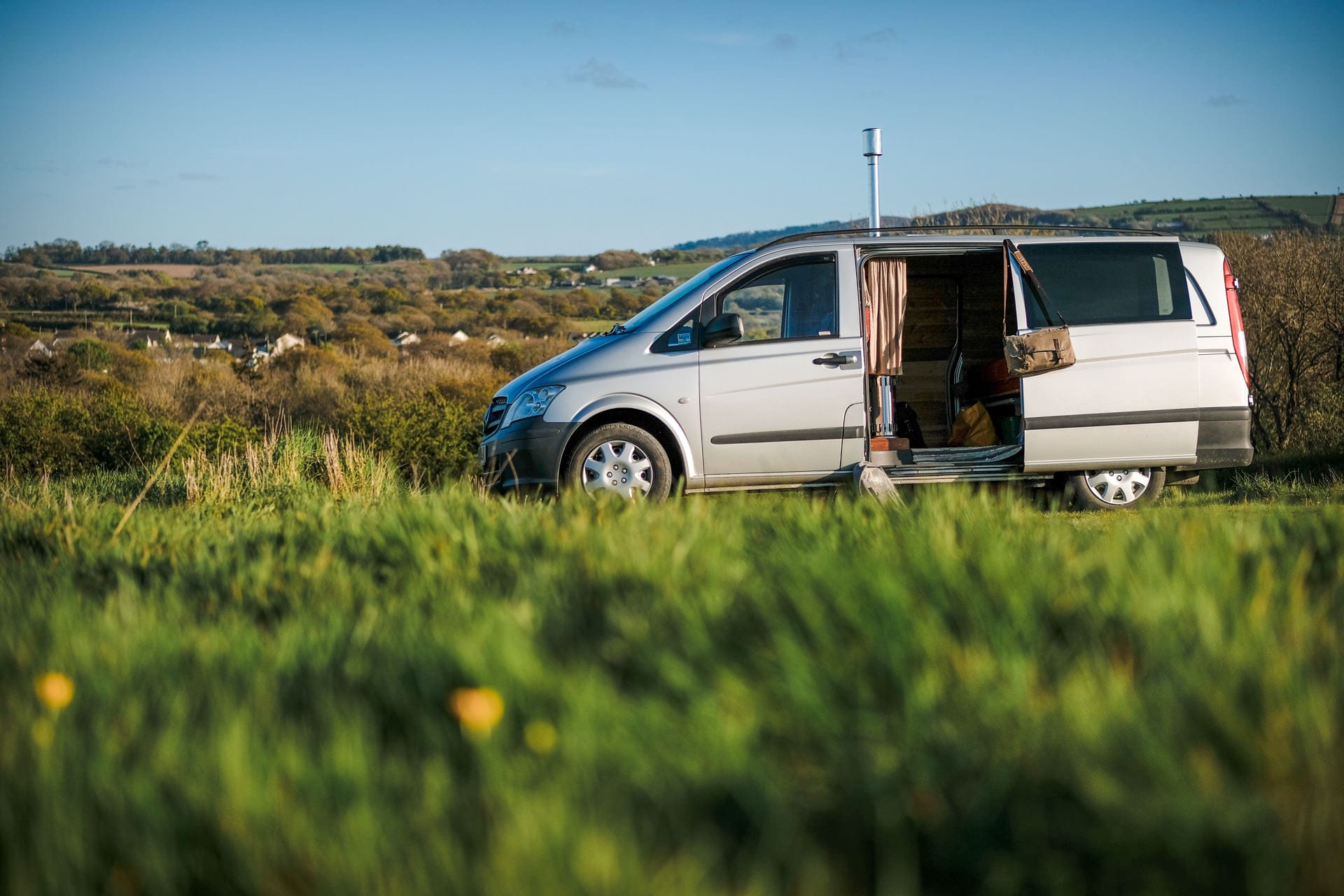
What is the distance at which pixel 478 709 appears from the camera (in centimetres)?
229

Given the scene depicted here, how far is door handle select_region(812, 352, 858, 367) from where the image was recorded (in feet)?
26.5

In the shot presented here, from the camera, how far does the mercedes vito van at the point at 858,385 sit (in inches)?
312

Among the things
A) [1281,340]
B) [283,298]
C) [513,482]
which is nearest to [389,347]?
[283,298]

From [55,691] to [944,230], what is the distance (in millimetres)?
7245

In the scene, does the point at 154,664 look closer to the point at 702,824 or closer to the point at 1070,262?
the point at 702,824

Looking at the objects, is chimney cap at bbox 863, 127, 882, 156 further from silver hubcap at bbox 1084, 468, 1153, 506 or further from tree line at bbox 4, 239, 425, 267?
tree line at bbox 4, 239, 425, 267

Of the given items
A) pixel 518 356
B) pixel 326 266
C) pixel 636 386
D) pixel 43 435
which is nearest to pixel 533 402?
pixel 636 386

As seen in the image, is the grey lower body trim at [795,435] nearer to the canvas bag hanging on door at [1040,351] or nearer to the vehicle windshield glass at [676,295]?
the vehicle windshield glass at [676,295]

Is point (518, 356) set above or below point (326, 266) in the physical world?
below

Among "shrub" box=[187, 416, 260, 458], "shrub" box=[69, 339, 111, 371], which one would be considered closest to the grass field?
"shrub" box=[187, 416, 260, 458]

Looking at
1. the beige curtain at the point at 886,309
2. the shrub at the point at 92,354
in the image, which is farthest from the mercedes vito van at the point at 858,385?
the shrub at the point at 92,354

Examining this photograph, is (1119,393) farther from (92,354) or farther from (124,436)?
(92,354)

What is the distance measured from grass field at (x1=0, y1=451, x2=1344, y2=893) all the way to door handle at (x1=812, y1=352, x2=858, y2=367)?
448 cm

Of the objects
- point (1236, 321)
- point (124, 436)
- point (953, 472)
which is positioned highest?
point (1236, 321)
